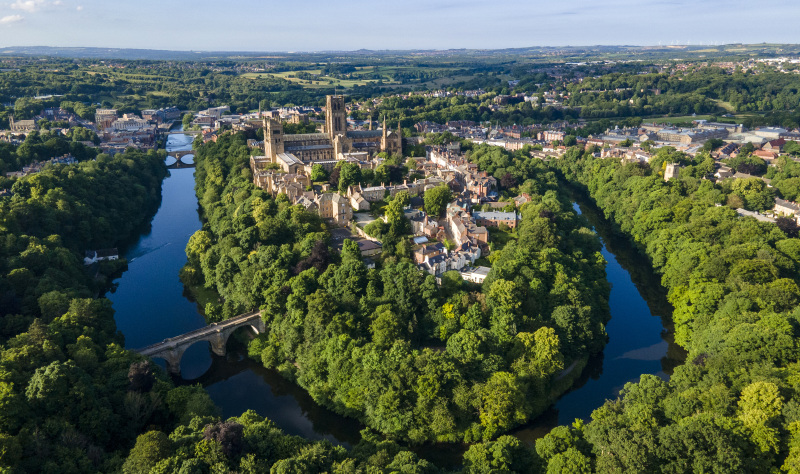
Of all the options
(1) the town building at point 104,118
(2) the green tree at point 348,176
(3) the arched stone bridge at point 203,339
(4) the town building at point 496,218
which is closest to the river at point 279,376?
(3) the arched stone bridge at point 203,339

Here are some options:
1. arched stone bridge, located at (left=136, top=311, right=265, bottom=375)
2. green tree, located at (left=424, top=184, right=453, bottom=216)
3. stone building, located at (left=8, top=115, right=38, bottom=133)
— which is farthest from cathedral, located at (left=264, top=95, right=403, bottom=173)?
stone building, located at (left=8, top=115, right=38, bottom=133)

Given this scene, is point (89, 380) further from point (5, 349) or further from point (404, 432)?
point (404, 432)

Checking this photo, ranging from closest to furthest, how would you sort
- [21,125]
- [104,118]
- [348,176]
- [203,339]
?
[203,339] < [348,176] < [21,125] < [104,118]

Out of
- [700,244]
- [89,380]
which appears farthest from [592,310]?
[89,380]

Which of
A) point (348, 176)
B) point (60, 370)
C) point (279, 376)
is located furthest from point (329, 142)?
point (60, 370)

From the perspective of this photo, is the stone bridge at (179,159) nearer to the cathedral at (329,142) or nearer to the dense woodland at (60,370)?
the cathedral at (329,142)

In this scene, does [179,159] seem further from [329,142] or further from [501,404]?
[501,404]
